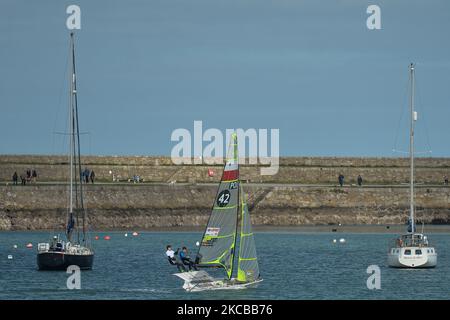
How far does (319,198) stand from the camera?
93250 millimetres

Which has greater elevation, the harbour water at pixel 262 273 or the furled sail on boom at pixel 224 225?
the furled sail on boom at pixel 224 225

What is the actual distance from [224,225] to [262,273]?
1186 cm

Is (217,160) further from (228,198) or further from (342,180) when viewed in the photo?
(228,198)

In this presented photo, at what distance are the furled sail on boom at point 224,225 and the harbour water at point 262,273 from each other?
1.20 metres

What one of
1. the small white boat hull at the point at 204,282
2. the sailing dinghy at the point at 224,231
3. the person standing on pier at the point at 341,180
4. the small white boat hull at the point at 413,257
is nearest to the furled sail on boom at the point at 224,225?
the sailing dinghy at the point at 224,231

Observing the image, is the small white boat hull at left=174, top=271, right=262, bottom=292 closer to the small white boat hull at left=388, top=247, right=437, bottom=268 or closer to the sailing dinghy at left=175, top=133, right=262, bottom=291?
the sailing dinghy at left=175, top=133, right=262, bottom=291

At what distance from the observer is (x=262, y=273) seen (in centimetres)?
5584

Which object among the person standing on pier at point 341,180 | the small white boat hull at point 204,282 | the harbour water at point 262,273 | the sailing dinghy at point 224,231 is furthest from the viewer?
the person standing on pier at point 341,180

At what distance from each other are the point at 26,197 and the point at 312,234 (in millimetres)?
19469

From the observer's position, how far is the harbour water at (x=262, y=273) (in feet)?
153

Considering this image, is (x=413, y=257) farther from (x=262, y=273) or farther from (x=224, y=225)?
(x=224, y=225)

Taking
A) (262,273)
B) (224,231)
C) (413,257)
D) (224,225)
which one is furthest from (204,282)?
(413,257)

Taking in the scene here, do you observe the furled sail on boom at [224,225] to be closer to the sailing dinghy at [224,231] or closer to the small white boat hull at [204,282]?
the sailing dinghy at [224,231]
